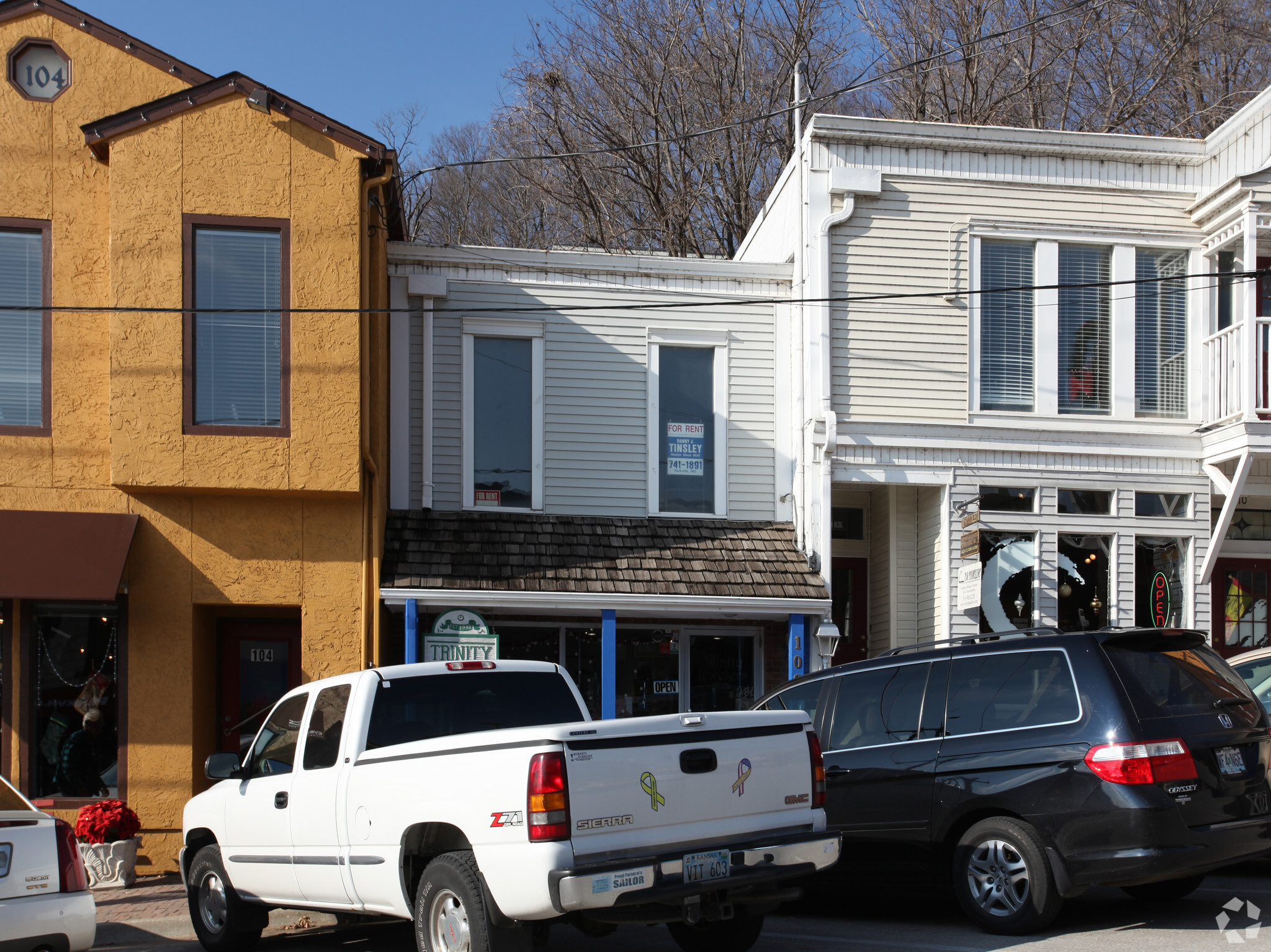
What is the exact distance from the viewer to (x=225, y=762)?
8258 mm

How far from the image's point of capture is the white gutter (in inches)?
526

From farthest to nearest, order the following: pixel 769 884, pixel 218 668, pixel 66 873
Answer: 1. pixel 218 668
2. pixel 66 873
3. pixel 769 884

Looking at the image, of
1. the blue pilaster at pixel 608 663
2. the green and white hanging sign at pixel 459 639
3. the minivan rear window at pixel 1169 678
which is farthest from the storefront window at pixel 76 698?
the minivan rear window at pixel 1169 678

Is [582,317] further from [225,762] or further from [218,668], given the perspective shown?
[225,762]

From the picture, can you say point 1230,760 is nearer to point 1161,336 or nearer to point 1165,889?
point 1165,889

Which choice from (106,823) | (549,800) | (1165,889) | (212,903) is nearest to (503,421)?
(106,823)

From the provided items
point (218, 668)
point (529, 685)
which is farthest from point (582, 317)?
point (529, 685)

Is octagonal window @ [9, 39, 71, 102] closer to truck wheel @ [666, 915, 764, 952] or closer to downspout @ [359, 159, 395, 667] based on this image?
downspout @ [359, 159, 395, 667]

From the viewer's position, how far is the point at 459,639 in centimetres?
1367

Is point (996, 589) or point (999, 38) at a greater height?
point (999, 38)

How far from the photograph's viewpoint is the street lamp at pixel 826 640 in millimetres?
13938

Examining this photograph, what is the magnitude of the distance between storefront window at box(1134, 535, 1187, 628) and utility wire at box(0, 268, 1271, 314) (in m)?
3.05

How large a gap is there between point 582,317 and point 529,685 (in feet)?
25.8

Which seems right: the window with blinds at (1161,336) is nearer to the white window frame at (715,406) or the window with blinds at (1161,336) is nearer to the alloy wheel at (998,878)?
the white window frame at (715,406)
